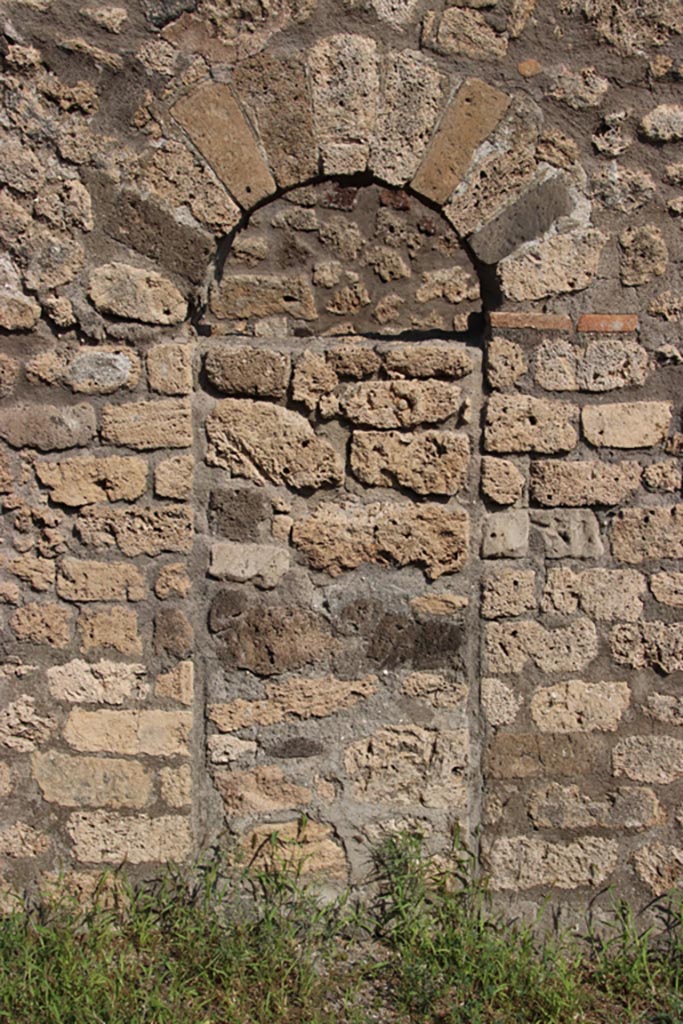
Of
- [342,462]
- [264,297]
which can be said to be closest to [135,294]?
[342,462]

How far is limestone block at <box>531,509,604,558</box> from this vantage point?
294 centimetres

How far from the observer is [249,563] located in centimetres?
291

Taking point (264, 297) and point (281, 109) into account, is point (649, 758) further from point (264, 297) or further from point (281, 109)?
point (264, 297)

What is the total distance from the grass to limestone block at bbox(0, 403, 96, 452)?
138cm

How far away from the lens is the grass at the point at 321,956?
8.33ft

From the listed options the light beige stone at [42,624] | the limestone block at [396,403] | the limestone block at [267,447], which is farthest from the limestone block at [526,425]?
the light beige stone at [42,624]

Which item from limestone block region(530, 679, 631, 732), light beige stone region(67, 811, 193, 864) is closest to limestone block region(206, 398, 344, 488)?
limestone block region(530, 679, 631, 732)

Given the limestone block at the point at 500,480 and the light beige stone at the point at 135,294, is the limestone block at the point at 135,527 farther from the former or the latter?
the limestone block at the point at 500,480

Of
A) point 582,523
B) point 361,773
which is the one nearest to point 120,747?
point 361,773

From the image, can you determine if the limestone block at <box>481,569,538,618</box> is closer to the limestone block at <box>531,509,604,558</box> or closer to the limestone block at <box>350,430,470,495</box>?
the limestone block at <box>531,509,604,558</box>

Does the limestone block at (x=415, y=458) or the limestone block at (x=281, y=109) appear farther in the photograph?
the limestone block at (x=415, y=458)

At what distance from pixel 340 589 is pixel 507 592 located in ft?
1.73

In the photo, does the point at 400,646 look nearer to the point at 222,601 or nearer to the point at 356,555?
the point at 356,555

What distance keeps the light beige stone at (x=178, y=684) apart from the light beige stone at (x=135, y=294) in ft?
3.53
